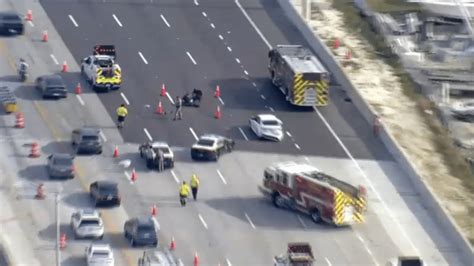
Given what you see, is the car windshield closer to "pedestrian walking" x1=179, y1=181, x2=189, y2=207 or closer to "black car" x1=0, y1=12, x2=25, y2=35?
"pedestrian walking" x1=179, y1=181, x2=189, y2=207

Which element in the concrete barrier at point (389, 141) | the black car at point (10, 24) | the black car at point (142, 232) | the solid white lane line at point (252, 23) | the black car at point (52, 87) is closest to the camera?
the black car at point (142, 232)

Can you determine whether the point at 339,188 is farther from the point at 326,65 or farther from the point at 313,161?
the point at 326,65

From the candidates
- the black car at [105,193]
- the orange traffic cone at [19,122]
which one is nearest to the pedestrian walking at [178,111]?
the orange traffic cone at [19,122]

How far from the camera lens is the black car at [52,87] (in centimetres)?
11719

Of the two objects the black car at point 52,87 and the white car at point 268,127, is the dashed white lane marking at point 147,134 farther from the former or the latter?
the black car at point 52,87

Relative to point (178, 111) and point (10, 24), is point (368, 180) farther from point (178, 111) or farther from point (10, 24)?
point (10, 24)

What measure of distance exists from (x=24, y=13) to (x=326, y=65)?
20263 mm

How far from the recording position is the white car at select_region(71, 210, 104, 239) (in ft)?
328

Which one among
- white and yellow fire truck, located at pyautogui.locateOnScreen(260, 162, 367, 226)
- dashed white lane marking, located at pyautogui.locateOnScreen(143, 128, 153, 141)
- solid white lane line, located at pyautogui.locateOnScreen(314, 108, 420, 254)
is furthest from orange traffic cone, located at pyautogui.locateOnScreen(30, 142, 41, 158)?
solid white lane line, located at pyautogui.locateOnScreen(314, 108, 420, 254)

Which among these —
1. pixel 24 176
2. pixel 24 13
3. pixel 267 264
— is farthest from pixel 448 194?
pixel 24 13

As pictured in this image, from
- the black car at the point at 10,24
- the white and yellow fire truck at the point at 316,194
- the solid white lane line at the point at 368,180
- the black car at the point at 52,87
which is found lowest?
the solid white lane line at the point at 368,180

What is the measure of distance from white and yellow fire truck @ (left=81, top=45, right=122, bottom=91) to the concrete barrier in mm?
13402

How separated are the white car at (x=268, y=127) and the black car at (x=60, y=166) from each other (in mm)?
11833

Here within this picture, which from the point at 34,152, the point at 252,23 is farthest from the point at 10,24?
the point at 34,152
